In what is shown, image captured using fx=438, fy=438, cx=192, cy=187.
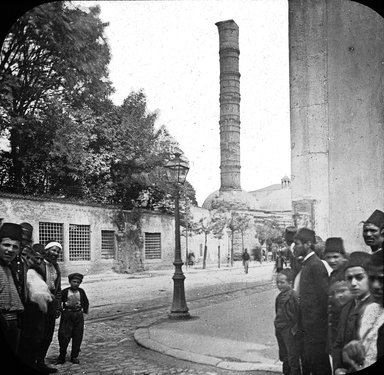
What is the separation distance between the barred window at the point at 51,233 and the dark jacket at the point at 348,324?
227 centimetres

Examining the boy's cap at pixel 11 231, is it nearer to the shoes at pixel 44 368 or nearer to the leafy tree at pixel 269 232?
the shoes at pixel 44 368

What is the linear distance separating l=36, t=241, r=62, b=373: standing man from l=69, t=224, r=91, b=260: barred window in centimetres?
20

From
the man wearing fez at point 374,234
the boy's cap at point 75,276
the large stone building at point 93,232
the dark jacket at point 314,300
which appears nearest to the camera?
the man wearing fez at point 374,234

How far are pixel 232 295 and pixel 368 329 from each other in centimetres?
281

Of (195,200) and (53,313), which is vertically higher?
(195,200)

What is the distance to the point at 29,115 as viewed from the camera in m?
3.57

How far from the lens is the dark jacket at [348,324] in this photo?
273 centimetres

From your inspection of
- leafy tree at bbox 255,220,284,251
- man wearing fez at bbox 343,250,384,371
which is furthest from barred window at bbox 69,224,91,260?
man wearing fez at bbox 343,250,384,371

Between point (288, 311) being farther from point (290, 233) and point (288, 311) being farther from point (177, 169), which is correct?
point (177, 169)

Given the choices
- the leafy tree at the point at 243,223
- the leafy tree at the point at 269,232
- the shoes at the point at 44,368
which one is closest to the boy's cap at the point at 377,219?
the leafy tree at the point at 269,232

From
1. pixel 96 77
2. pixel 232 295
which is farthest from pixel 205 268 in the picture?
pixel 96 77

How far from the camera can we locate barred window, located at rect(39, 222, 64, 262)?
11.9ft

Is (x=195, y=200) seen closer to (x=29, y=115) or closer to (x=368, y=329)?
(x=29, y=115)

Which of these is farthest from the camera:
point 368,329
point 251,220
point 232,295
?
point 232,295
